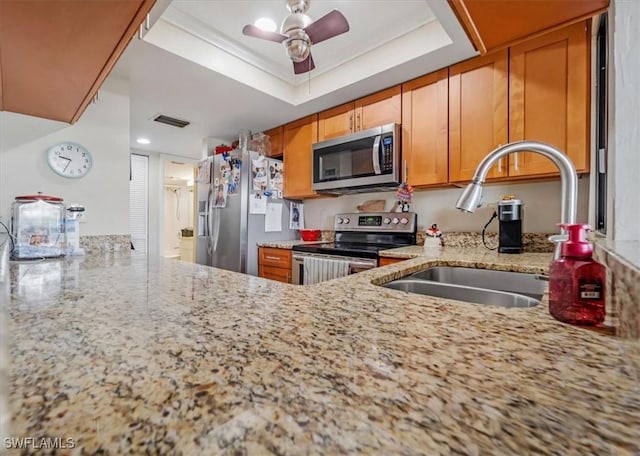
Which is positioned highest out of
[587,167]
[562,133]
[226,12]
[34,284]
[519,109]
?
[226,12]

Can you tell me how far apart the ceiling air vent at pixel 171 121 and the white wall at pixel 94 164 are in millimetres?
822

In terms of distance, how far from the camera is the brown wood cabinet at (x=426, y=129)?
83.3 inches

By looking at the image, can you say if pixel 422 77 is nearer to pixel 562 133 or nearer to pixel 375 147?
pixel 375 147

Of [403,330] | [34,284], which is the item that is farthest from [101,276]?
[403,330]

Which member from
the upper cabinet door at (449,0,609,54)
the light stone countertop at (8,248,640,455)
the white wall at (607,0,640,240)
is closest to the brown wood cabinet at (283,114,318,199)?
the upper cabinet door at (449,0,609,54)

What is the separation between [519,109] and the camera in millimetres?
1816

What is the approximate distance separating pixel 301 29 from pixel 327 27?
0.46ft

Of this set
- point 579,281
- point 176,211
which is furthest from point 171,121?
point 176,211

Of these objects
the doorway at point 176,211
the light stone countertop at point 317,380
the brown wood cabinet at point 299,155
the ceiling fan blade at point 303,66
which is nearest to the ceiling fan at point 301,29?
the ceiling fan blade at point 303,66

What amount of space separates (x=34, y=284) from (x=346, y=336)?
0.99 metres

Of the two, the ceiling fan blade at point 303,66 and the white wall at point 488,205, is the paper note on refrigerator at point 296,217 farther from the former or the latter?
the ceiling fan blade at point 303,66

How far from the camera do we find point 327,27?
5.12 feet

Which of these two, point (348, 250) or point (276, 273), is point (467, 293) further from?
point (276, 273)

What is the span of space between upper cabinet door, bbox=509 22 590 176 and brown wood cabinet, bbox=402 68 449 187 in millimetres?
412
